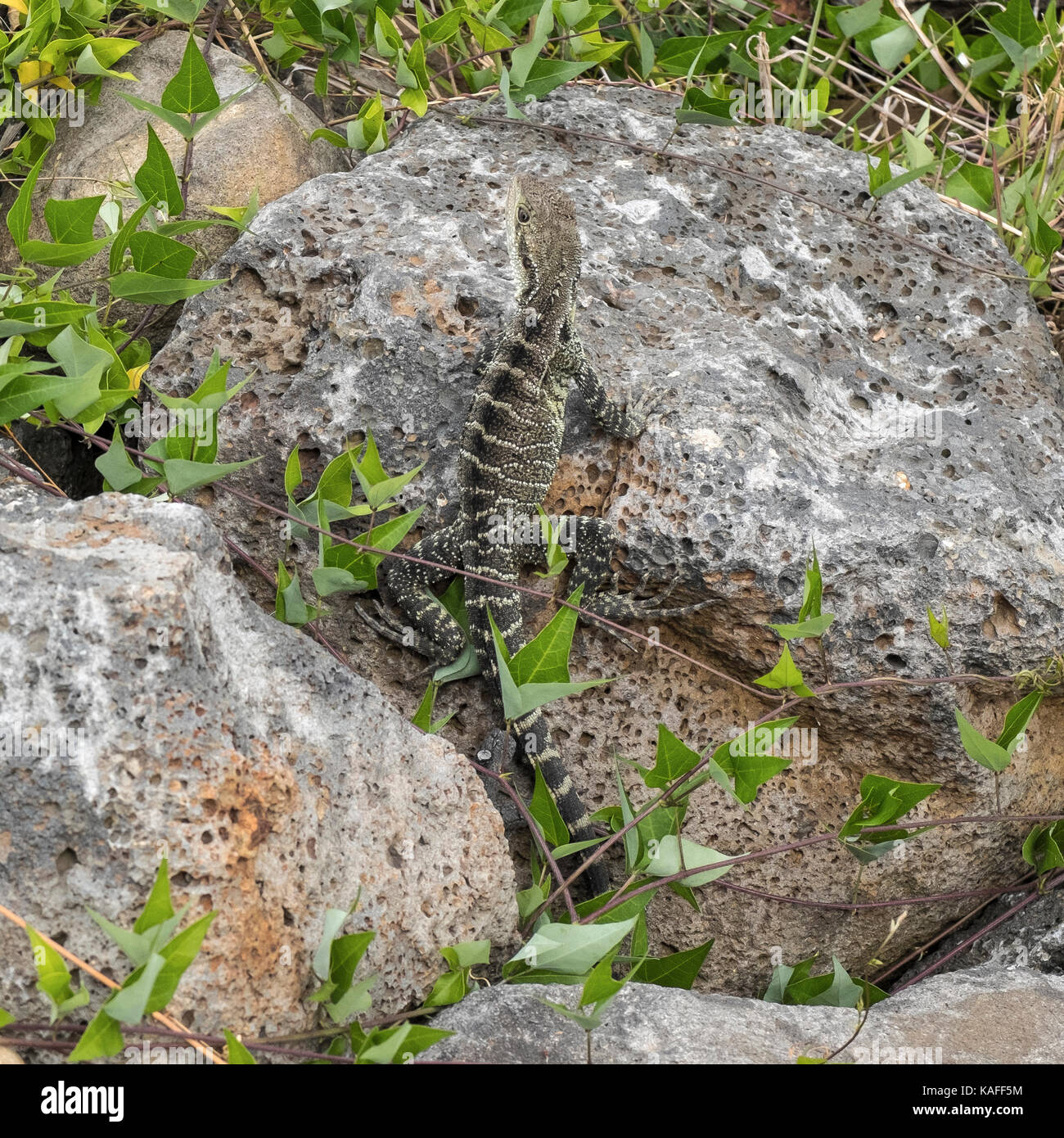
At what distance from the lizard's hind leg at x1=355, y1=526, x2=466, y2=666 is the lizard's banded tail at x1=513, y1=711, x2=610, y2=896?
0.40 meters

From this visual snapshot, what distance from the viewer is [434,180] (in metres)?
4.36

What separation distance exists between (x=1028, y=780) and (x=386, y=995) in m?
2.33

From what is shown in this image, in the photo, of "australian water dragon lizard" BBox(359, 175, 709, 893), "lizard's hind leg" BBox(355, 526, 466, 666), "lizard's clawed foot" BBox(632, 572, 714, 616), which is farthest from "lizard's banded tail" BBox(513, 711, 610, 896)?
"lizard's clawed foot" BBox(632, 572, 714, 616)

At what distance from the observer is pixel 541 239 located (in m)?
3.94

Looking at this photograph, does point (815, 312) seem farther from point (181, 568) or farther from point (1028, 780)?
point (181, 568)

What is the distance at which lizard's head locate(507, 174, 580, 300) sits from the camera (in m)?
3.91

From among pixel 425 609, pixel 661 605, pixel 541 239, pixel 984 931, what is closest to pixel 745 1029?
pixel 984 931

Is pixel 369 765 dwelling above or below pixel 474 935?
above

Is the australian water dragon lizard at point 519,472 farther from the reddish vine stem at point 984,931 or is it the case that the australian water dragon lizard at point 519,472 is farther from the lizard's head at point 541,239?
the reddish vine stem at point 984,931

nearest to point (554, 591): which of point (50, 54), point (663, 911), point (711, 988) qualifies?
point (663, 911)

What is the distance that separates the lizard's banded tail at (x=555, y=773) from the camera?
358cm

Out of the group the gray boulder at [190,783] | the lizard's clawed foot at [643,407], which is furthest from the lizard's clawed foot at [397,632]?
the lizard's clawed foot at [643,407]

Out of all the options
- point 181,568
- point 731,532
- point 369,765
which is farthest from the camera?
point 731,532

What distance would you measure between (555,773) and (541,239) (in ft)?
6.34
